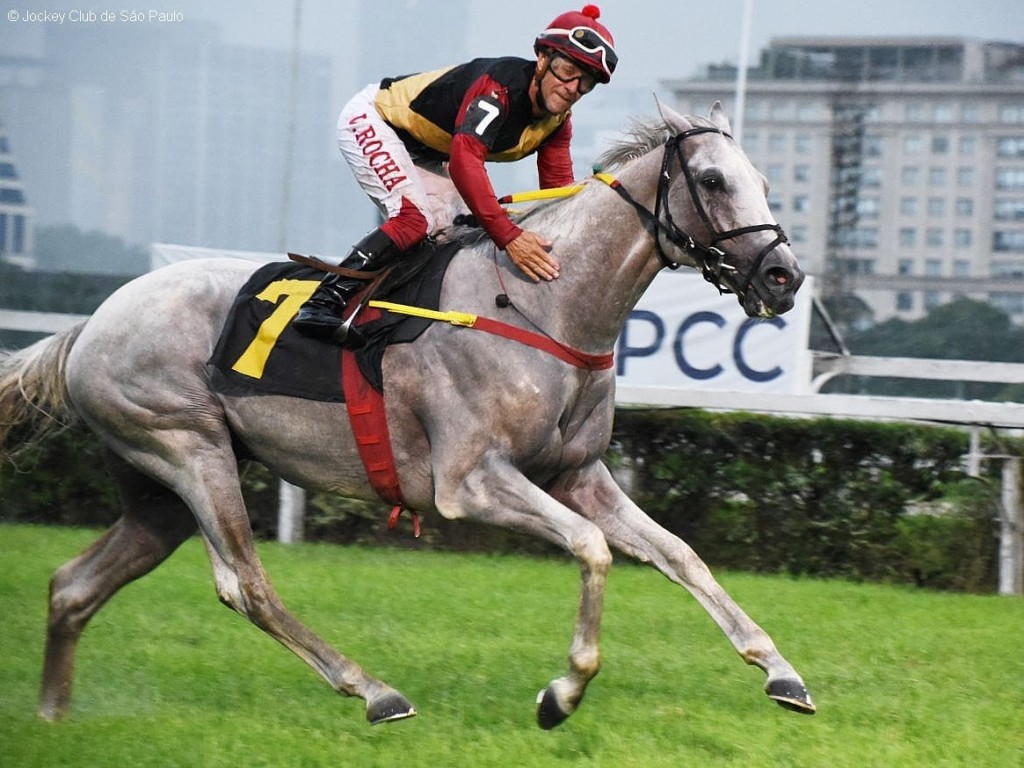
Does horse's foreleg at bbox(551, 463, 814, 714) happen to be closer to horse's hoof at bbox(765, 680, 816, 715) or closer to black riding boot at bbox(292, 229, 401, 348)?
horse's hoof at bbox(765, 680, 816, 715)

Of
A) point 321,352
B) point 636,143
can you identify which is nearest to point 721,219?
point 636,143

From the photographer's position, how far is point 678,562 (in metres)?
4.49

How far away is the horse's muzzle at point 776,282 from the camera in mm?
4246

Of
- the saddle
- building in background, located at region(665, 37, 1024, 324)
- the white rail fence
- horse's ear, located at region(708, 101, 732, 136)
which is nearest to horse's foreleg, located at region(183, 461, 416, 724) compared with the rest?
the saddle

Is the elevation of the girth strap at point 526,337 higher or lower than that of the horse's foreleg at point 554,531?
higher

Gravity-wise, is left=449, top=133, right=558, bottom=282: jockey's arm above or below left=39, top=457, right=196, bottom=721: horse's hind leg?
above

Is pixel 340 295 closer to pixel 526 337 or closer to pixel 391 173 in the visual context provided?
pixel 391 173

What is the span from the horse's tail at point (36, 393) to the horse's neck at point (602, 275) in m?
1.85

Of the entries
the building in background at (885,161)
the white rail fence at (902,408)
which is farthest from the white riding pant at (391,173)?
the building in background at (885,161)

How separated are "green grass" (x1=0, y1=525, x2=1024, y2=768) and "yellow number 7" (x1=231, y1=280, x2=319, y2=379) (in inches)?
46.5

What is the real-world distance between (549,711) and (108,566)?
1816mm

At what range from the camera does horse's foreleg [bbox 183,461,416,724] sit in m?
4.76

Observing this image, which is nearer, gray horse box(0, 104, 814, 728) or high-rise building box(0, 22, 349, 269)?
gray horse box(0, 104, 814, 728)

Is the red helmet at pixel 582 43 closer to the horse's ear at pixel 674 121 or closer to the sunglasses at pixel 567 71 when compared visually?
the sunglasses at pixel 567 71
